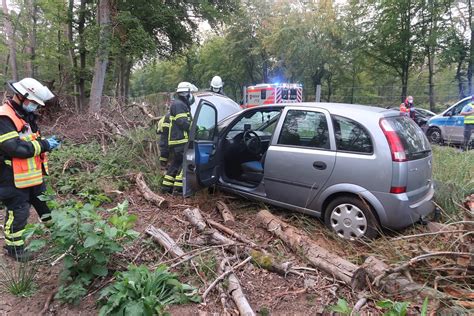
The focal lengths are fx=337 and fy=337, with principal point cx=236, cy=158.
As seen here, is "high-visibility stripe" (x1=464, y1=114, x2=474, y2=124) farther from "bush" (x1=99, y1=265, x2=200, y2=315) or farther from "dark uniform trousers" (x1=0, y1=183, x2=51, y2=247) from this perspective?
"dark uniform trousers" (x1=0, y1=183, x2=51, y2=247)

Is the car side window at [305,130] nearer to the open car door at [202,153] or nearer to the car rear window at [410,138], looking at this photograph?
the car rear window at [410,138]

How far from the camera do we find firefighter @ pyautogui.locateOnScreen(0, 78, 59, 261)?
3111 mm

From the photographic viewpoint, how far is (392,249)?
305cm

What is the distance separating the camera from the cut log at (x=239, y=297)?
2.40 metres

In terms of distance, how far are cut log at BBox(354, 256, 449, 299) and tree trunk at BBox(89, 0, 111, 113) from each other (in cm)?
1000

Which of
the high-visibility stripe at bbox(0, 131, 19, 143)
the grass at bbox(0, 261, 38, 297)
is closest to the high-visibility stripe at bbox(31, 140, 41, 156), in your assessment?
the high-visibility stripe at bbox(0, 131, 19, 143)

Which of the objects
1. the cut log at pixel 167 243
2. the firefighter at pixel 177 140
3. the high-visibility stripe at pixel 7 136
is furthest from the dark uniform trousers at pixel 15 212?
the firefighter at pixel 177 140

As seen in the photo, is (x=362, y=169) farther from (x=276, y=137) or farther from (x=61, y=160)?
(x=61, y=160)

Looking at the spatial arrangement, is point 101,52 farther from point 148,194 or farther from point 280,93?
point 280,93

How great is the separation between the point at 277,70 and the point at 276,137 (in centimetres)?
2394

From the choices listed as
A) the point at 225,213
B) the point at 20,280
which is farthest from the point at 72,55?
the point at 20,280

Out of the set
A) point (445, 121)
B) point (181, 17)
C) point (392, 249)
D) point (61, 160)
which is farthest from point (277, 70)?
point (392, 249)

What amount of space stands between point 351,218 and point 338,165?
1.91 feet

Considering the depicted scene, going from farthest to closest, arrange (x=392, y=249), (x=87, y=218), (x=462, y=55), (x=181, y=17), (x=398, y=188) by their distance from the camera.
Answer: (x=462, y=55)
(x=181, y=17)
(x=398, y=188)
(x=392, y=249)
(x=87, y=218)
